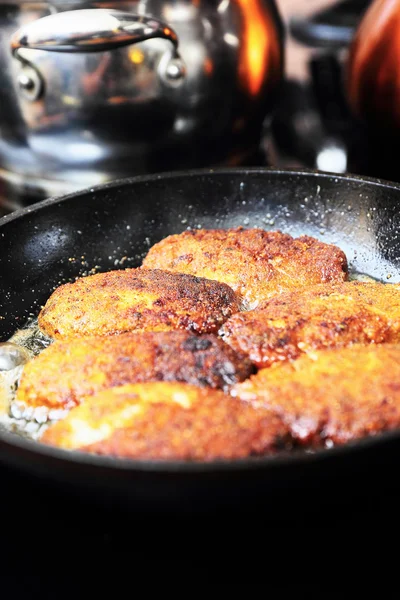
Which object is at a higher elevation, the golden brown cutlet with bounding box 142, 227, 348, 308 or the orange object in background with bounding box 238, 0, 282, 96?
the orange object in background with bounding box 238, 0, 282, 96

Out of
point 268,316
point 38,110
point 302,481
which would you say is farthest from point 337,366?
point 38,110

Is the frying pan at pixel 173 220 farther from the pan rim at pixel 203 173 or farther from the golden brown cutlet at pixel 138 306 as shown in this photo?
the golden brown cutlet at pixel 138 306

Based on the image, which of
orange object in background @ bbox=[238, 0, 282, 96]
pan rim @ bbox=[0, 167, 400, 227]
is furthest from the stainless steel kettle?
pan rim @ bbox=[0, 167, 400, 227]

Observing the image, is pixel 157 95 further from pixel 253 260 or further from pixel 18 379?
pixel 18 379

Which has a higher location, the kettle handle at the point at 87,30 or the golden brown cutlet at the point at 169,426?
the kettle handle at the point at 87,30

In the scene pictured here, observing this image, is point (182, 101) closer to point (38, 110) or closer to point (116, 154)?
point (116, 154)

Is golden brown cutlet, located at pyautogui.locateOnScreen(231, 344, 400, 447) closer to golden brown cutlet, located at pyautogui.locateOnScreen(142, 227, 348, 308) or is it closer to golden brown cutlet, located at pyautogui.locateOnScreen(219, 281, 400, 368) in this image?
golden brown cutlet, located at pyautogui.locateOnScreen(219, 281, 400, 368)

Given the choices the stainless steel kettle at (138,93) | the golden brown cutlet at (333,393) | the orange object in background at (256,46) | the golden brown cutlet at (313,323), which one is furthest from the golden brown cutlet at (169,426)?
the orange object in background at (256,46)
